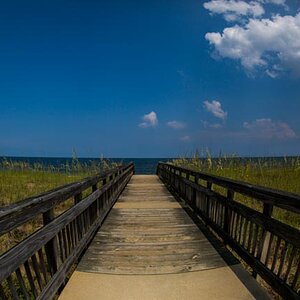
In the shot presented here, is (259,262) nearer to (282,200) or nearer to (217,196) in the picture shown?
(282,200)

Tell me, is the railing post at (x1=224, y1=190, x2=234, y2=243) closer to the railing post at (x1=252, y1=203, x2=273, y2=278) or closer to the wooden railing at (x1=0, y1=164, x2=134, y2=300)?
the railing post at (x1=252, y1=203, x2=273, y2=278)

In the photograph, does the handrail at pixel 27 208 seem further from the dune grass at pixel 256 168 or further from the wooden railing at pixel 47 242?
the dune grass at pixel 256 168

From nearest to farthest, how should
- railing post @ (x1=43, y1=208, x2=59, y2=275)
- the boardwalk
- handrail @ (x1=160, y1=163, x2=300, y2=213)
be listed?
handrail @ (x1=160, y1=163, x2=300, y2=213) < railing post @ (x1=43, y1=208, x2=59, y2=275) < the boardwalk

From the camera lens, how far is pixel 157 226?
6219mm

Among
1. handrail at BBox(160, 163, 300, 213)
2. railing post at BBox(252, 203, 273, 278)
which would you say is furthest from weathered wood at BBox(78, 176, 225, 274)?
handrail at BBox(160, 163, 300, 213)

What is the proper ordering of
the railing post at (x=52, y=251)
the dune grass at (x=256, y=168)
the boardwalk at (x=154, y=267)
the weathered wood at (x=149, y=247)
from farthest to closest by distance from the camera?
the dune grass at (x=256, y=168)
the weathered wood at (x=149, y=247)
the boardwalk at (x=154, y=267)
the railing post at (x=52, y=251)

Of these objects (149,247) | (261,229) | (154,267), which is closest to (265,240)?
(261,229)

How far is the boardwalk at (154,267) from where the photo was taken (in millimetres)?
3367

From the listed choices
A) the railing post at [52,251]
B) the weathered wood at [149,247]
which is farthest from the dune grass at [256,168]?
the railing post at [52,251]

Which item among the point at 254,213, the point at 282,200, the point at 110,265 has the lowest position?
the point at 110,265

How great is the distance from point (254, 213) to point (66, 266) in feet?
7.65

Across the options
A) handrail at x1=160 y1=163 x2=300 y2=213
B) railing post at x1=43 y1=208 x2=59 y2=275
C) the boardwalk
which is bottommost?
the boardwalk

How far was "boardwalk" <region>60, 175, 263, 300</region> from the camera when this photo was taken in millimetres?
3367

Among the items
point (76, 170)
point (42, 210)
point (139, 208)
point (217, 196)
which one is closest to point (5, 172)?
point (76, 170)
